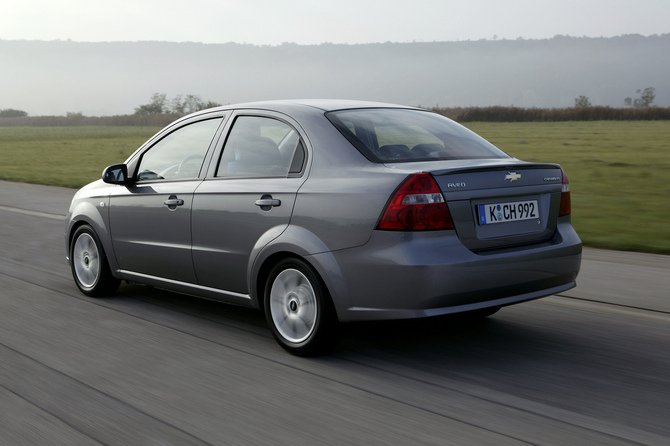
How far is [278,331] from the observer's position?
4.89m

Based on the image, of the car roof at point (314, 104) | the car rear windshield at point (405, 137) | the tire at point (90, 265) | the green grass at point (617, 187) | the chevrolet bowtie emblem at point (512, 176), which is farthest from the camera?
the green grass at point (617, 187)

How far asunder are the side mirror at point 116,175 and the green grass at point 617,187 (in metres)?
5.69

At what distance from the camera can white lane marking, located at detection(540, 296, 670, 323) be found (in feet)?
18.6

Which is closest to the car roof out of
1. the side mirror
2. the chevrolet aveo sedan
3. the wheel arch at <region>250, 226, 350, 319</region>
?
the chevrolet aveo sedan

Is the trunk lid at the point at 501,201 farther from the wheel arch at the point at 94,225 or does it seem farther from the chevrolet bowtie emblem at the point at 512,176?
the wheel arch at the point at 94,225

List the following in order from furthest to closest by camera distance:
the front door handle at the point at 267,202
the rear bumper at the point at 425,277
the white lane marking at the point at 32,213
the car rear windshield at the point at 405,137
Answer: the white lane marking at the point at 32,213
the front door handle at the point at 267,202
the car rear windshield at the point at 405,137
the rear bumper at the point at 425,277

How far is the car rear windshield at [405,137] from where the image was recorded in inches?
187

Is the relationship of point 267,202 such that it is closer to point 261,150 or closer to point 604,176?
point 261,150

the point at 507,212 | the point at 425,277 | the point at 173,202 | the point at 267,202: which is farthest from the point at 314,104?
the point at 425,277

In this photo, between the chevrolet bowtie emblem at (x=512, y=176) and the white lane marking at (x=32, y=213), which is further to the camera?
the white lane marking at (x=32, y=213)

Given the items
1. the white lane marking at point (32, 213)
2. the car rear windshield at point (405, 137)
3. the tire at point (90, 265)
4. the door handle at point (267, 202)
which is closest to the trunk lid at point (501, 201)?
the car rear windshield at point (405, 137)

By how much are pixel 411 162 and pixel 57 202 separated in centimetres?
1170

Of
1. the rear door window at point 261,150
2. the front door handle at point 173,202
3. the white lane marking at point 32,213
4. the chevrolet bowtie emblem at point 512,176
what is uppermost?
the rear door window at point 261,150

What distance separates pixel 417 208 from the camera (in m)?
4.21
